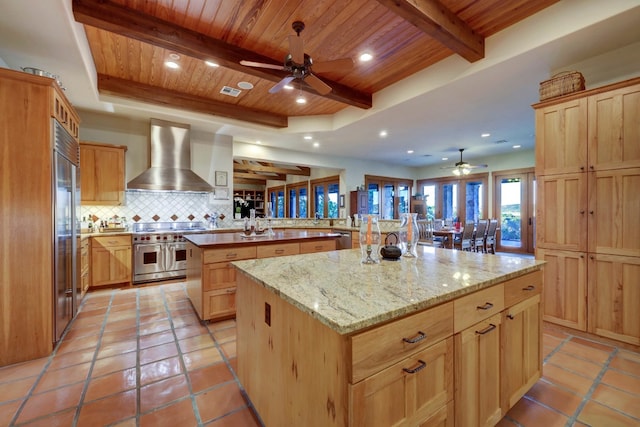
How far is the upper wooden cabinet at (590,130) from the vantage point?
2199 mm

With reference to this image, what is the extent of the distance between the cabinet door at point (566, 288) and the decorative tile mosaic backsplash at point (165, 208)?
16.3ft

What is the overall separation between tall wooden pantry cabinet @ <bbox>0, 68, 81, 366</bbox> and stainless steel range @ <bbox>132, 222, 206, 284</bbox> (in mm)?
1958

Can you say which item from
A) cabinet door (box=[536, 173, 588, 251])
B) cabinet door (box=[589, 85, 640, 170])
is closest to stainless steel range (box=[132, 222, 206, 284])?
cabinet door (box=[536, 173, 588, 251])

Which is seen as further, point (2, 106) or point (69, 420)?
point (2, 106)

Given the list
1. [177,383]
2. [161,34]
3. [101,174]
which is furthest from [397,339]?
→ [101,174]

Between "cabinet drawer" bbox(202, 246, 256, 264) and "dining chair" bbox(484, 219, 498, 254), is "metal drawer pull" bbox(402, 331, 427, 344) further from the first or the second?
"dining chair" bbox(484, 219, 498, 254)

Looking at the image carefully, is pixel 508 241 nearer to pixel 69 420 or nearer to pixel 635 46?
pixel 635 46

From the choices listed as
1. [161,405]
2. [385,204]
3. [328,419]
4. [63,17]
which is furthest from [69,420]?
[385,204]

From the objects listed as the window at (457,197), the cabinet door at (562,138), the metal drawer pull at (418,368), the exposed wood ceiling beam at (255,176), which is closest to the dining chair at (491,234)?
the window at (457,197)

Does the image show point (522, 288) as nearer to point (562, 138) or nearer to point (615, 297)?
point (615, 297)

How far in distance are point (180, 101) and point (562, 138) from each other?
4792mm

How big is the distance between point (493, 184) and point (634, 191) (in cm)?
581

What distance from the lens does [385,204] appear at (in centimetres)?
894

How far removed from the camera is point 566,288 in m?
2.54
